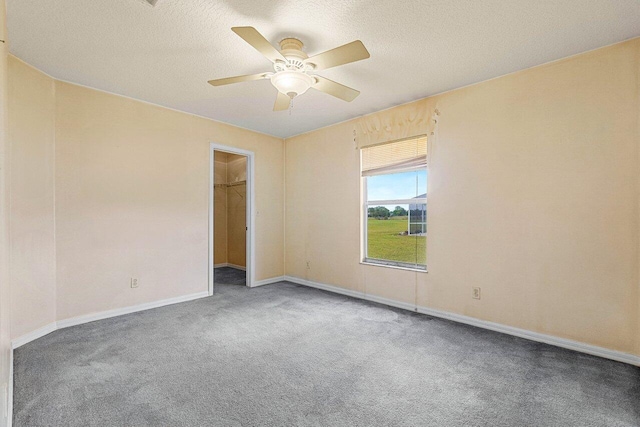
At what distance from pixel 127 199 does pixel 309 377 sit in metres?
2.92

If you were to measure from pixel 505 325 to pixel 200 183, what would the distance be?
401 cm

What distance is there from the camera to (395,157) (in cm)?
383

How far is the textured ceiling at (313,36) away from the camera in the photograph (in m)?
1.96

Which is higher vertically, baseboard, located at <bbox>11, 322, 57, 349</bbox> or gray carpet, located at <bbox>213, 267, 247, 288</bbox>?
baseboard, located at <bbox>11, 322, 57, 349</bbox>

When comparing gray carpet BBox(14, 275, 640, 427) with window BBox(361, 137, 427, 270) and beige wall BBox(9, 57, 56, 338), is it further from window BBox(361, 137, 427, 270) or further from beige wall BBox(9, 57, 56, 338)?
window BBox(361, 137, 427, 270)

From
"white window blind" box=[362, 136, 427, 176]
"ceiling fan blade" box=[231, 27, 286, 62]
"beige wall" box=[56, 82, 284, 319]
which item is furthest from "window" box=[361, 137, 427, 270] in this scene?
"beige wall" box=[56, 82, 284, 319]

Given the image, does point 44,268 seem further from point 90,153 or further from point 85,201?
point 90,153

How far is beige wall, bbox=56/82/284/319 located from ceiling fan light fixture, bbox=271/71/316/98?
7.38 ft

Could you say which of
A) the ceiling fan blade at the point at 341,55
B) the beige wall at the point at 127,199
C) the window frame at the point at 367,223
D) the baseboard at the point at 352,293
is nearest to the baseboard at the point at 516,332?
the baseboard at the point at 352,293

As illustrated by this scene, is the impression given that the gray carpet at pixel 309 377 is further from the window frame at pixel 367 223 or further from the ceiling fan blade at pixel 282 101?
the ceiling fan blade at pixel 282 101

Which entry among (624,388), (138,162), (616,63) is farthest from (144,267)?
(616,63)

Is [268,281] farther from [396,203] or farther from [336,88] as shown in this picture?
[336,88]

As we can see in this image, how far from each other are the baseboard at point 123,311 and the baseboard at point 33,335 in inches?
3.1

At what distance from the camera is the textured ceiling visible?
196 cm
